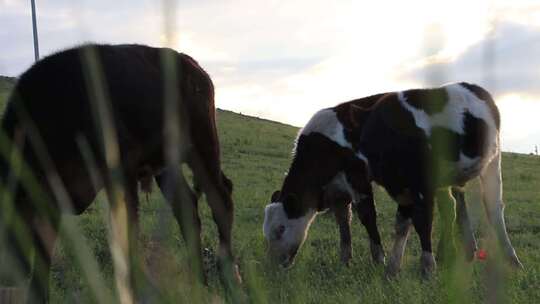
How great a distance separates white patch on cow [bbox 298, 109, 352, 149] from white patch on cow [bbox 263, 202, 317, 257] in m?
1.06

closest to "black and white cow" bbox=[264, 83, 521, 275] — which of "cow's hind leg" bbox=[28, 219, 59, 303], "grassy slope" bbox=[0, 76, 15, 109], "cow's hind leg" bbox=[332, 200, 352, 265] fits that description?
"cow's hind leg" bbox=[332, 200, 352, 265]

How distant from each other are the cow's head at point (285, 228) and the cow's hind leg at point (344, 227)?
1.34 ft

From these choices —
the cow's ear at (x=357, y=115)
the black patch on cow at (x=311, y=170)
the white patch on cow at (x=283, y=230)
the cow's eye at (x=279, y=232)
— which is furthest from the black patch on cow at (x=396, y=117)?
the cow's eye at (x=279, y=232)

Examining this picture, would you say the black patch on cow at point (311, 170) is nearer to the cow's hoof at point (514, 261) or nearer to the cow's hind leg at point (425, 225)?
the cow's hind leg at point (425, 225)

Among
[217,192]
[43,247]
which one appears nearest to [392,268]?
[217,192]

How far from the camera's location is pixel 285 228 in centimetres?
950

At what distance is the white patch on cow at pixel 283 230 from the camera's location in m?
9.36

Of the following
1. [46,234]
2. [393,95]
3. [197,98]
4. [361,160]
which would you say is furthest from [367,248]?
[46,234]

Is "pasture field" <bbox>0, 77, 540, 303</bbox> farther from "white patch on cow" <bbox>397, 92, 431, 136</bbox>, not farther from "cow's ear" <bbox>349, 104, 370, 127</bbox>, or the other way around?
"cow's ear" <bbox>349, 104, 370, 127</bbox>

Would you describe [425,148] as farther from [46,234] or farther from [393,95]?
[46,234]

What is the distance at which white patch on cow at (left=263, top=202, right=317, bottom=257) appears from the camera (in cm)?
936

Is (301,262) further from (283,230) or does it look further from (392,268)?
(283,230)

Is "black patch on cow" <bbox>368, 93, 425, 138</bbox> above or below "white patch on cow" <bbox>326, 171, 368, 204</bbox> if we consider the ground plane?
above

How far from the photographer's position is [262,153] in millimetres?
29312
